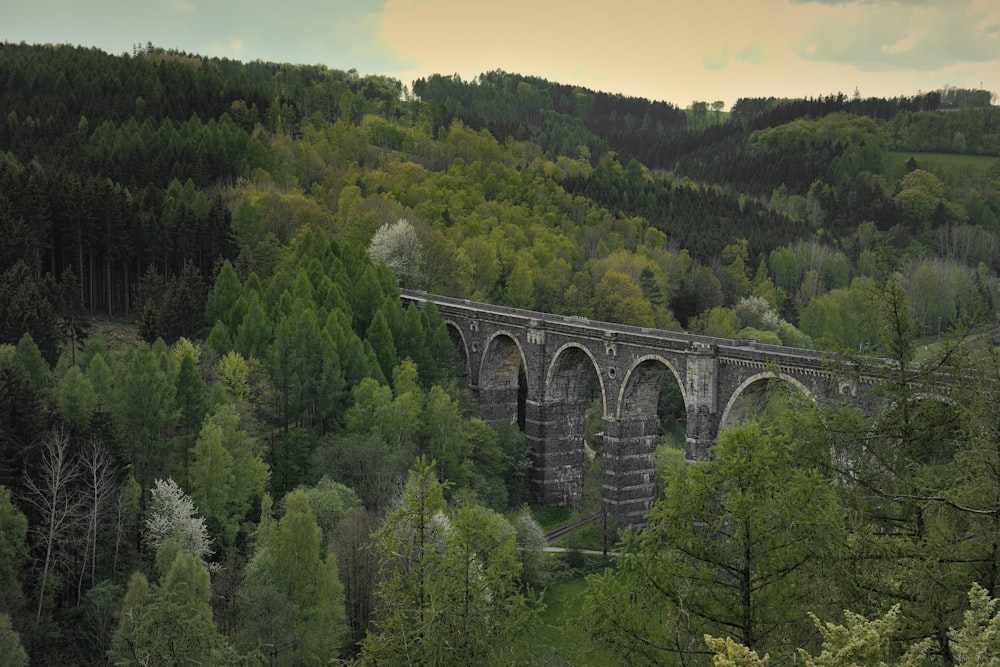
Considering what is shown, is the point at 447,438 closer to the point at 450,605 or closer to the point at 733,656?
the point at 450,605

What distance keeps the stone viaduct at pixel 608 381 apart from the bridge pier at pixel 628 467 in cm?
8

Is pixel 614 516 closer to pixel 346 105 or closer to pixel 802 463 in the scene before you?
pixel 802 463

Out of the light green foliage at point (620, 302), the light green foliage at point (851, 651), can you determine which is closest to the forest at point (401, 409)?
the light green foliage at point (851, 651)

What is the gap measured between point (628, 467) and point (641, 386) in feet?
20.4

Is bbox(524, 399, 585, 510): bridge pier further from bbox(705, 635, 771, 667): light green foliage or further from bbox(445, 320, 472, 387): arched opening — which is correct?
bbox(705, 635, 771, 667): light green foliage

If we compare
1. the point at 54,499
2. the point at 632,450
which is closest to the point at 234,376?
the point at 54,499

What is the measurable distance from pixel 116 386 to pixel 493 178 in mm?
96592

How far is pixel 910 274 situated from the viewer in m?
152

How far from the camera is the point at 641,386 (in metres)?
74.5

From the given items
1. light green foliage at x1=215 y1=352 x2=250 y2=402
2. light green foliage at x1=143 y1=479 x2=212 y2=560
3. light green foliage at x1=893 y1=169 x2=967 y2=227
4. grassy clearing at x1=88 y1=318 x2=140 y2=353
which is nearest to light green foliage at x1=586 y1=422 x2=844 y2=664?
light green foliage at x1=143 y1=479 x2=212 y2=560

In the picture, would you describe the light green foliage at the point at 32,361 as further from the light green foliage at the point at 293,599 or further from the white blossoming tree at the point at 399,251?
the white blossoming tree at the point at 399,251

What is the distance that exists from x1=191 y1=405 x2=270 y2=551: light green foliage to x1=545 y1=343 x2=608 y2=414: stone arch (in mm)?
28855

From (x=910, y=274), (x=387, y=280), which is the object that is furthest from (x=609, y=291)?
(x=910, y=274)

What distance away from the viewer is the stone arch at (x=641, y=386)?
73062 mm
